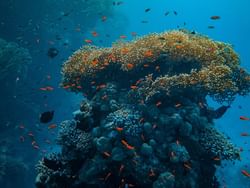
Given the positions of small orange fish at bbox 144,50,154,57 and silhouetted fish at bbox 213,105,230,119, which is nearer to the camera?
small orange fish at bbox 144,50,154,57

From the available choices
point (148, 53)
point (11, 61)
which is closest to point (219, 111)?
point (148, 53)

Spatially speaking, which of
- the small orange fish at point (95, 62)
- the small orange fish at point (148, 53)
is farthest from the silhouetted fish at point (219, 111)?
the small orange fish at point (95, 62)

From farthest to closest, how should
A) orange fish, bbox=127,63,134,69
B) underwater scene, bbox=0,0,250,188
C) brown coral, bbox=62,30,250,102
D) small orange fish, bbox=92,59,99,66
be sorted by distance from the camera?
small orange fish, bbox=92,59,99,66, orange fish, bbox=127,63,134,69, brown coral, bbox=62,30,250,102, underwater scene, bbox=0,0,250,188

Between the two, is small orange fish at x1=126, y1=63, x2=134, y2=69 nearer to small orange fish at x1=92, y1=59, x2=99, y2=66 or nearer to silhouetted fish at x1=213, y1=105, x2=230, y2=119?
small orange fish at x1=92, y1=59, x2=99, y2=66

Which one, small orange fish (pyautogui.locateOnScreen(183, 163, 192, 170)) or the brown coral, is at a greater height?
the brown coral

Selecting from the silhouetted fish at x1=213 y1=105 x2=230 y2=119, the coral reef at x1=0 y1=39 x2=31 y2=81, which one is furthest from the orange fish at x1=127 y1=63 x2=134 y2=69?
the coral reef at x1=0 y1=39 x2=31 y2=81

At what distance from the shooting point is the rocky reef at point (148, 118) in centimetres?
686

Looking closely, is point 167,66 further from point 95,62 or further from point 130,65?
→ point 95,62

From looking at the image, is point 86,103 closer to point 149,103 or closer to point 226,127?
point 149,103

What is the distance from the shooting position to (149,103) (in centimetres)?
764

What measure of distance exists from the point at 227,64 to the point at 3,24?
15440 mm

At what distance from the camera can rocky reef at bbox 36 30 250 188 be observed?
6.86 metres

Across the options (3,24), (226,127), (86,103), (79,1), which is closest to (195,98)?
(86,103)

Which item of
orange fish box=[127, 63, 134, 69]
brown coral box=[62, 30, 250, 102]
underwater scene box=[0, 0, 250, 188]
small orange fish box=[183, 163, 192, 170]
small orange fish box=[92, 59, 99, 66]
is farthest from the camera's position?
small orange fish box=[92, 59, 99, 66]
